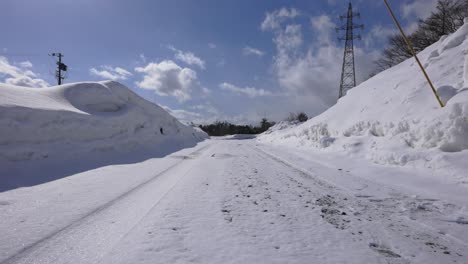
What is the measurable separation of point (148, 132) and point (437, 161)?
15545mm

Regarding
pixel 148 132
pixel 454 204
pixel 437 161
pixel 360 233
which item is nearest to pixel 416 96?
pixel 437 161

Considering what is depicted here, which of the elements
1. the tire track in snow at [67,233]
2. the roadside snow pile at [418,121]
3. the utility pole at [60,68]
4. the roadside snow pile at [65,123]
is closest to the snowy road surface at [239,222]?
the tire track in snow at [67,233]

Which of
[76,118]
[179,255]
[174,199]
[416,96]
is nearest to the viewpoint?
[179,255]

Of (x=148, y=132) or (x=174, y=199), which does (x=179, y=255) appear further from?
(x=148, y=132)

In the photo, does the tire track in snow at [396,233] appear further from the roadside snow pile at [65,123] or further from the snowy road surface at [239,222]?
the roadside snow pile at [65,123]

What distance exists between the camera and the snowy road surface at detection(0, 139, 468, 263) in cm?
199

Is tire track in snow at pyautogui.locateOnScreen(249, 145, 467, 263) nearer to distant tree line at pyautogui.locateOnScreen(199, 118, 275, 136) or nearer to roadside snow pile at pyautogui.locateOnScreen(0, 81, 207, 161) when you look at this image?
roadside snow pile at pyautogui.locateOnScreen(0, 81, 207, 161)

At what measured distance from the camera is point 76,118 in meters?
9.42

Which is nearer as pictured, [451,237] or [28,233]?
[451,237]

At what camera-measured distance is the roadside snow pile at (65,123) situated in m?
6.72

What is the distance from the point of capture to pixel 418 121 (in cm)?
649

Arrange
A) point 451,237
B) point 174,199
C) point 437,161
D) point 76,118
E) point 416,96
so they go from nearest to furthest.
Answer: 1. point 451,237
2. point 174,199
3. point 437,161
4. point 416,96
5. point 76,118

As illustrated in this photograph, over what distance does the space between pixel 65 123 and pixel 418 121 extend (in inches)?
513

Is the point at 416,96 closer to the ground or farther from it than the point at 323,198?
farther from it
